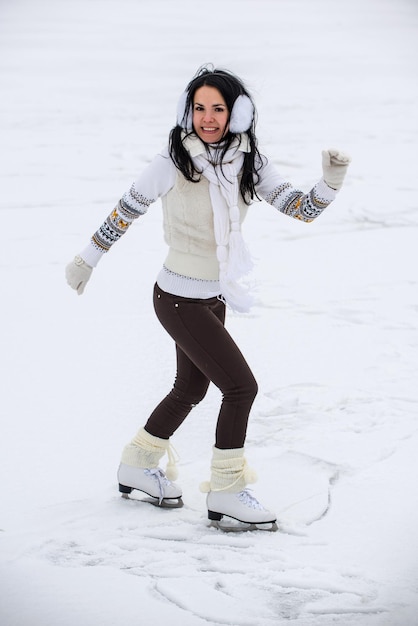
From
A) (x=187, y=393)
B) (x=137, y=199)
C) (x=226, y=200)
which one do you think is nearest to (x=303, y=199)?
(x=226, y=200)

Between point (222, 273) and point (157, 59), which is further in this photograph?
point (157, 59)

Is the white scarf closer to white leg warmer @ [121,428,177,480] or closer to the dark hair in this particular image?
the dark hair

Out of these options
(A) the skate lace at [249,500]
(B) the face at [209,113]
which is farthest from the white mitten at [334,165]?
(A) the skate lace at [249,500]

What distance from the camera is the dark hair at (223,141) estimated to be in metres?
2.86

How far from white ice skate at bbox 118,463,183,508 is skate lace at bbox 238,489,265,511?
26 cm

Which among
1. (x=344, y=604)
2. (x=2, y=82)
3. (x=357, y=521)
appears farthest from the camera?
(x=2, y=82)

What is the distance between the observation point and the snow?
270 cm

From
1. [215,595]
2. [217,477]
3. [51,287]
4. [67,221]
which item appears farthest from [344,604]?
[67,221]

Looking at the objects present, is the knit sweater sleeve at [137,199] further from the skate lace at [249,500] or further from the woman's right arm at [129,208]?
the skate lace at [249,500]

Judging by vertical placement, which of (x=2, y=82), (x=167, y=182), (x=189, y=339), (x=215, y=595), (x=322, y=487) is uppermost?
(x=2, y=82)

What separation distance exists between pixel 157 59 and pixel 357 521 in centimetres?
1061

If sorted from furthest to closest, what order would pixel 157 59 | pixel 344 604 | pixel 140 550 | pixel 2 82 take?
pixel 157 59 < pixel 2 82 < pixel 140 550 < pixel 344 604

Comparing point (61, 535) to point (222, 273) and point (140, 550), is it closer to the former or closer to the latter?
point (140, 550)

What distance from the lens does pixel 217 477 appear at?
304 centimetres
